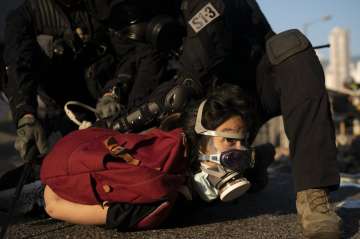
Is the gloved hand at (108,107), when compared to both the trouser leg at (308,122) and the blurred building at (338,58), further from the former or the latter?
the blurred building at (338,58)

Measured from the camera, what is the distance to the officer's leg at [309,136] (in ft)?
6.23

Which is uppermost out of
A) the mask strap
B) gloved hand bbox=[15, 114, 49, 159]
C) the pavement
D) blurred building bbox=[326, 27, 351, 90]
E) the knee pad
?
the knee pad

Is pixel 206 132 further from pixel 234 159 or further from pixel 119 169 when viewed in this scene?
pixel 119 169

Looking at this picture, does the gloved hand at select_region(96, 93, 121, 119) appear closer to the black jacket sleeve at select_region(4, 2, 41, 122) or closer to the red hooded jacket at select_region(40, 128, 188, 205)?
the black jacket sleeve at select_region(4, 2, 41, 122)

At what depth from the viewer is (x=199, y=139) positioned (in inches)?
81.9

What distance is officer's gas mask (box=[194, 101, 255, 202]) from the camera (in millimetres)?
2014

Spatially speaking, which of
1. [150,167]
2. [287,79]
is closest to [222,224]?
[150,167]

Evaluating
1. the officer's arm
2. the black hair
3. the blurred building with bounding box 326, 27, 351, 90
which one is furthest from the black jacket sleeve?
the blurred building with bounding box 326, 27, 351, 90

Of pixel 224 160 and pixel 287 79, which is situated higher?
pixel 287 79

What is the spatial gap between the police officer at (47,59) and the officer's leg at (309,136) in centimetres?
111

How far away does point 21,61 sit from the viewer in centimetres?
259

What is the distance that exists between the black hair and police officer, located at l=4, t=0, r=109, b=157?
0.71 m

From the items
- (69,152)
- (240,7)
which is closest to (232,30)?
(240,7)

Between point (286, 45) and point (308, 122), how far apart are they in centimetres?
33
